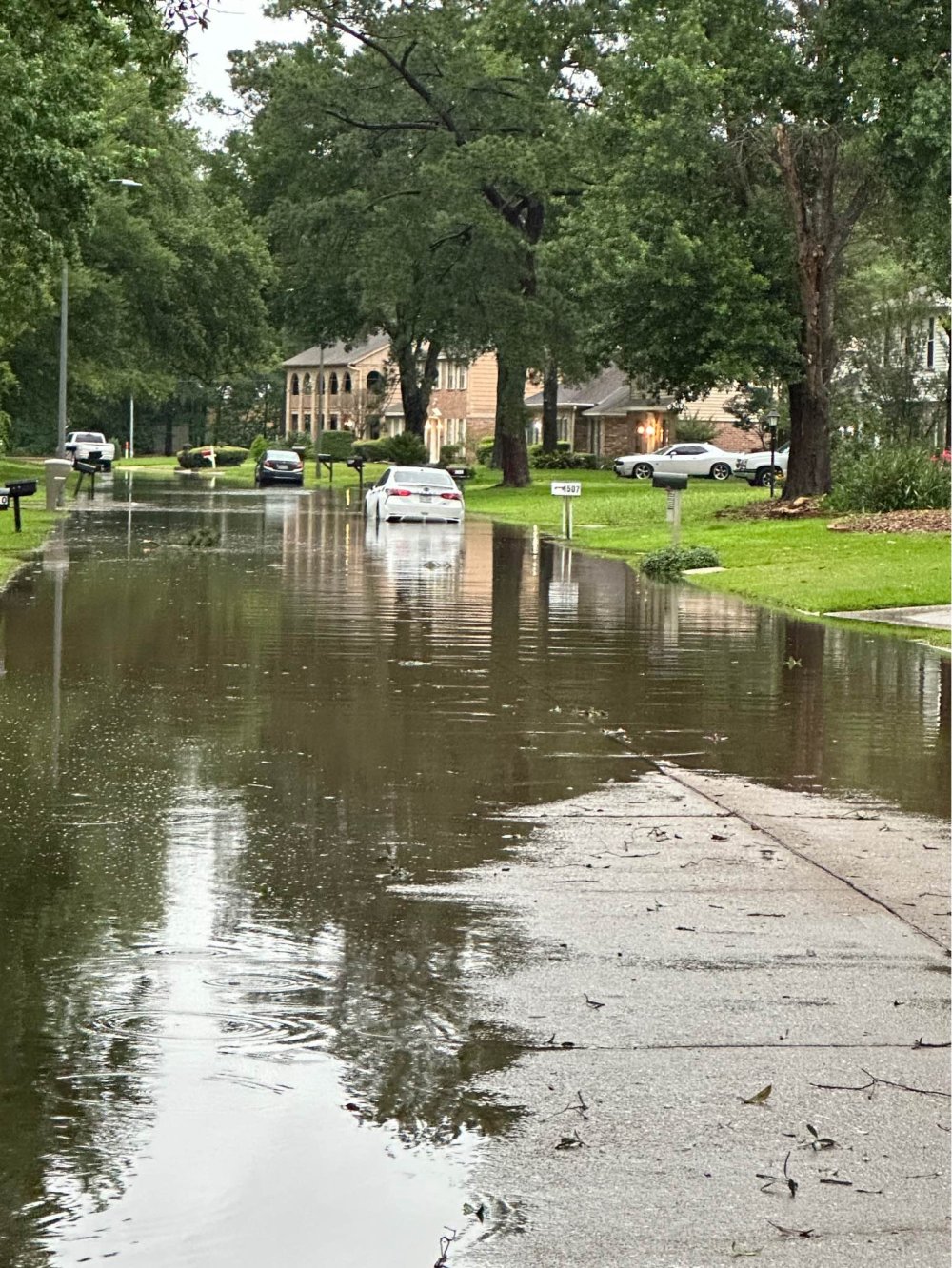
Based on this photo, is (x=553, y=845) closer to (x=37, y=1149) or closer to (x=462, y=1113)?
(x=462, y=1113)

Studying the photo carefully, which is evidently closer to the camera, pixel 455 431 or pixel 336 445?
pixel 336 445

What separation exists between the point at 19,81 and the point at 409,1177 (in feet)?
81.0

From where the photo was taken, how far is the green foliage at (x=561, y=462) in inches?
3275

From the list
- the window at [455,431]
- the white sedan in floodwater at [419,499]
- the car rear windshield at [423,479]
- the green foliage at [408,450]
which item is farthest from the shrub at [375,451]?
the white sedan in floodwater at [419,499]

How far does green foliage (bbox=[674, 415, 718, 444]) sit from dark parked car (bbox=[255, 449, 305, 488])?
66.8 ft

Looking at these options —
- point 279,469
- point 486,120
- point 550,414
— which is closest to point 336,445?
point 550,414

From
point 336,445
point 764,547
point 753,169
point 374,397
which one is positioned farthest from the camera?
point 374,397

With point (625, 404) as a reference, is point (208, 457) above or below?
below

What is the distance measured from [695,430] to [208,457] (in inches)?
1284

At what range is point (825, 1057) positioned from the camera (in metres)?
6.16

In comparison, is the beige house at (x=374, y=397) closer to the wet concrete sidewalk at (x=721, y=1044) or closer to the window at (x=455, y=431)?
the window at (x=455, y=431)

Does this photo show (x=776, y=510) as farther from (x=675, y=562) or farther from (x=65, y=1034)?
(x=65, y=1034)

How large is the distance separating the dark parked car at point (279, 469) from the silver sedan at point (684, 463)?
12180 mm

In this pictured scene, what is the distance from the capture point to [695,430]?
88750 millimetres
